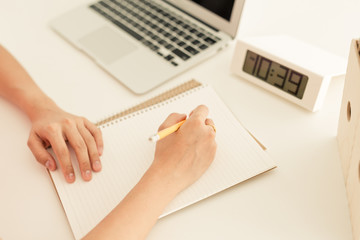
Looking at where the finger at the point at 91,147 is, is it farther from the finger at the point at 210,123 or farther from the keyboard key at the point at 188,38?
the keyboard key at the point at 188,38

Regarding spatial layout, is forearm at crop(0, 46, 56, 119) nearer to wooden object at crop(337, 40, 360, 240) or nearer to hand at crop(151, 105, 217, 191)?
hand at crop(151, 105, 217, 191)

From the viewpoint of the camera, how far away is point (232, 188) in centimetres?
66

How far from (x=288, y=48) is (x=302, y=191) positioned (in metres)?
0.35

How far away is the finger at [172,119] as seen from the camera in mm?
695

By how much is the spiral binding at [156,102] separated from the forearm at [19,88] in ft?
0.44

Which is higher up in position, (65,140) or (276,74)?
(276,74)

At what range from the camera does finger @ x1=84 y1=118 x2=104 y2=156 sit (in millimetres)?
703

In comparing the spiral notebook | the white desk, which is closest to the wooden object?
the white desk

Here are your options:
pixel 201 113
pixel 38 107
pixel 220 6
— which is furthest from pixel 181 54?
pixel 38 107

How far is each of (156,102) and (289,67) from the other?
0.30 metres

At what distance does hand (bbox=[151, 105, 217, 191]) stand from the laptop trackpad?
313 mm

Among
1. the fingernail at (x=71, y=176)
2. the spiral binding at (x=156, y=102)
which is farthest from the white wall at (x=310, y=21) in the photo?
the fingernail at (x=71, y=176)

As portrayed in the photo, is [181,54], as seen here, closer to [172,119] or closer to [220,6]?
[220,6]

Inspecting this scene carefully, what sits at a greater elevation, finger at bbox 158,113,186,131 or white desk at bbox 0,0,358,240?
finger at bbox 158,113,186,131
